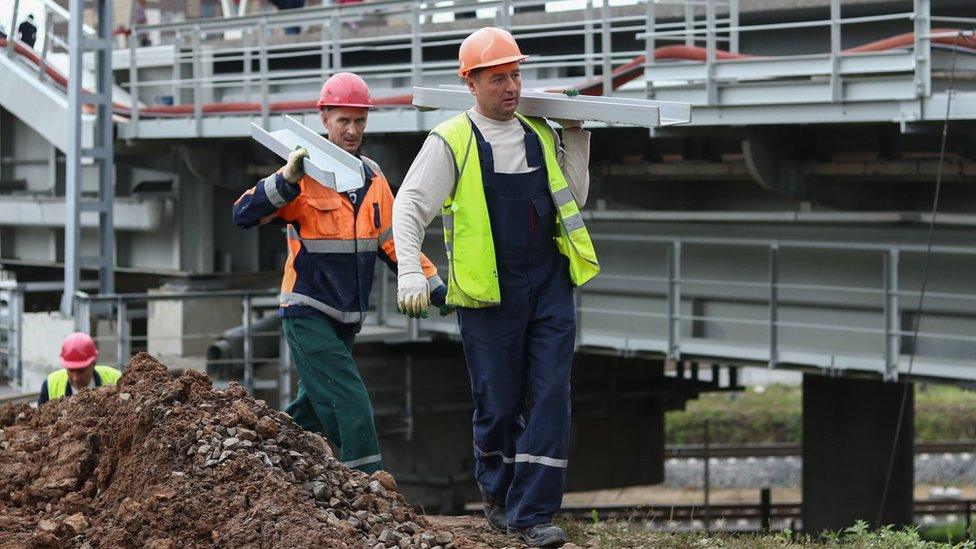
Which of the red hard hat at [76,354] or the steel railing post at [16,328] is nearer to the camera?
the red hard hat at [76,354]

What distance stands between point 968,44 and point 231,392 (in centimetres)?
674

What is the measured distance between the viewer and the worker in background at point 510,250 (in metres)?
5.76

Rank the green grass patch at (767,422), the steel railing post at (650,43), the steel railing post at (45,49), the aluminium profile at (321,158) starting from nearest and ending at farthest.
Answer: the aluminium profile at (321,158)
the steel railing post at (650,43)
the steel railing post at (45,49)
the green grass patch at (767,422)

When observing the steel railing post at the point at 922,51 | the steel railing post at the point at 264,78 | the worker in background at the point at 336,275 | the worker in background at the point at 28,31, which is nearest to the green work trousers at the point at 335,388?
the worker in background at the point at 336,275

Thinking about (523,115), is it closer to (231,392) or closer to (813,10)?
(231,392)

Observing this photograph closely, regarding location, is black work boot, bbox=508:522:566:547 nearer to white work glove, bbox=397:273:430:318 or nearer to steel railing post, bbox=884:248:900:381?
white work glove, bbox=397:273:430:318

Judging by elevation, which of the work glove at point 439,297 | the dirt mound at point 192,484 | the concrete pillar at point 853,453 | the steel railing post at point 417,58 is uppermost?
the steel railing post at point 417,58

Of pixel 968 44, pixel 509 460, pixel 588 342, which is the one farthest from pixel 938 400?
pixel 509 460

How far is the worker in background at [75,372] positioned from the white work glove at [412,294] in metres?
3.31

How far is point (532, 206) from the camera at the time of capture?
5824 mm

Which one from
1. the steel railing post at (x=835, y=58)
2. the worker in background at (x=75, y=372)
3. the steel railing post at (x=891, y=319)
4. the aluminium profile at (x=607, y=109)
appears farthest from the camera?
the steel railing post at (x=891, y=319)

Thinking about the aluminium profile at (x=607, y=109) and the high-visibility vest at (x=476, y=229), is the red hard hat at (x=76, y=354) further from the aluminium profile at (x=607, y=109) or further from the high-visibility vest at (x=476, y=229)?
the aluminium profile at (x=607, y=109)

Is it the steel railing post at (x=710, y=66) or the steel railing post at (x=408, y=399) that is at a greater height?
the steel railing post at (x=710, y=66)

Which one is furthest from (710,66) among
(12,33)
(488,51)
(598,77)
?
(12,33)
